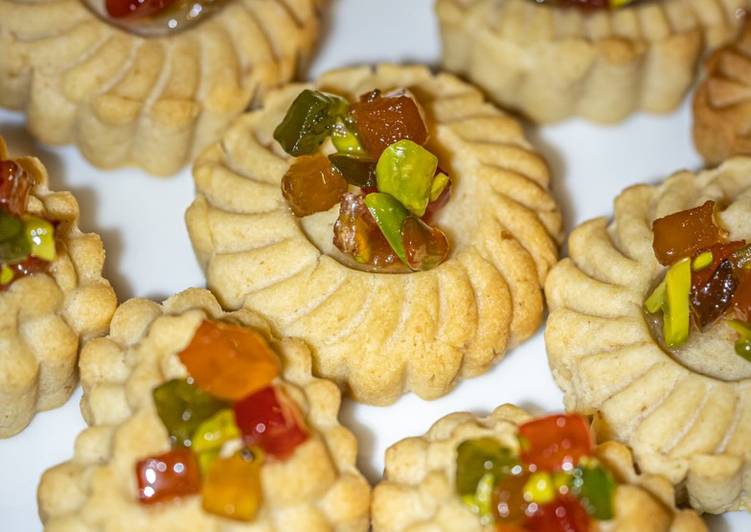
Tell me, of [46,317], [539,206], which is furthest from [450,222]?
[46,317]

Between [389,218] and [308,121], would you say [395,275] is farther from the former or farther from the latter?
[308,121]

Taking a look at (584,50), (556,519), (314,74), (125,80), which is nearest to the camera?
(556,519)

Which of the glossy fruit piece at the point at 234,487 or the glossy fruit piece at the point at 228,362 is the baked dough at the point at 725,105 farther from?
the glossy fruit piece at the point at 234,487

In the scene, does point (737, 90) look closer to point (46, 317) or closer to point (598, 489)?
point (598, 489)

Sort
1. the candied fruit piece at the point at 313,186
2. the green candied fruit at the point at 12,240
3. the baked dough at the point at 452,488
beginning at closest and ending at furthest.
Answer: the baked dough at the point at 452,488 → the green candied fruit at the point at 12,240 → the candied fruit piece at the point at 313,186

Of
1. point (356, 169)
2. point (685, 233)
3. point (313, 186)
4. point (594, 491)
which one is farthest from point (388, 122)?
point (594, 491)

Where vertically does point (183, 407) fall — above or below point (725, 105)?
below

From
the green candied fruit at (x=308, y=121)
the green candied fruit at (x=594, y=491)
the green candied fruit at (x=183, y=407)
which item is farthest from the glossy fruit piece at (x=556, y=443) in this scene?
the green candied fruit at (x=308, y=121)

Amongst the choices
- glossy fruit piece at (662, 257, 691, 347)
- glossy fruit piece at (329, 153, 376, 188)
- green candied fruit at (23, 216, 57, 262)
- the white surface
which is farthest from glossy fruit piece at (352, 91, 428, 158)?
green candied fruit at (23, 216, 57, 262)
